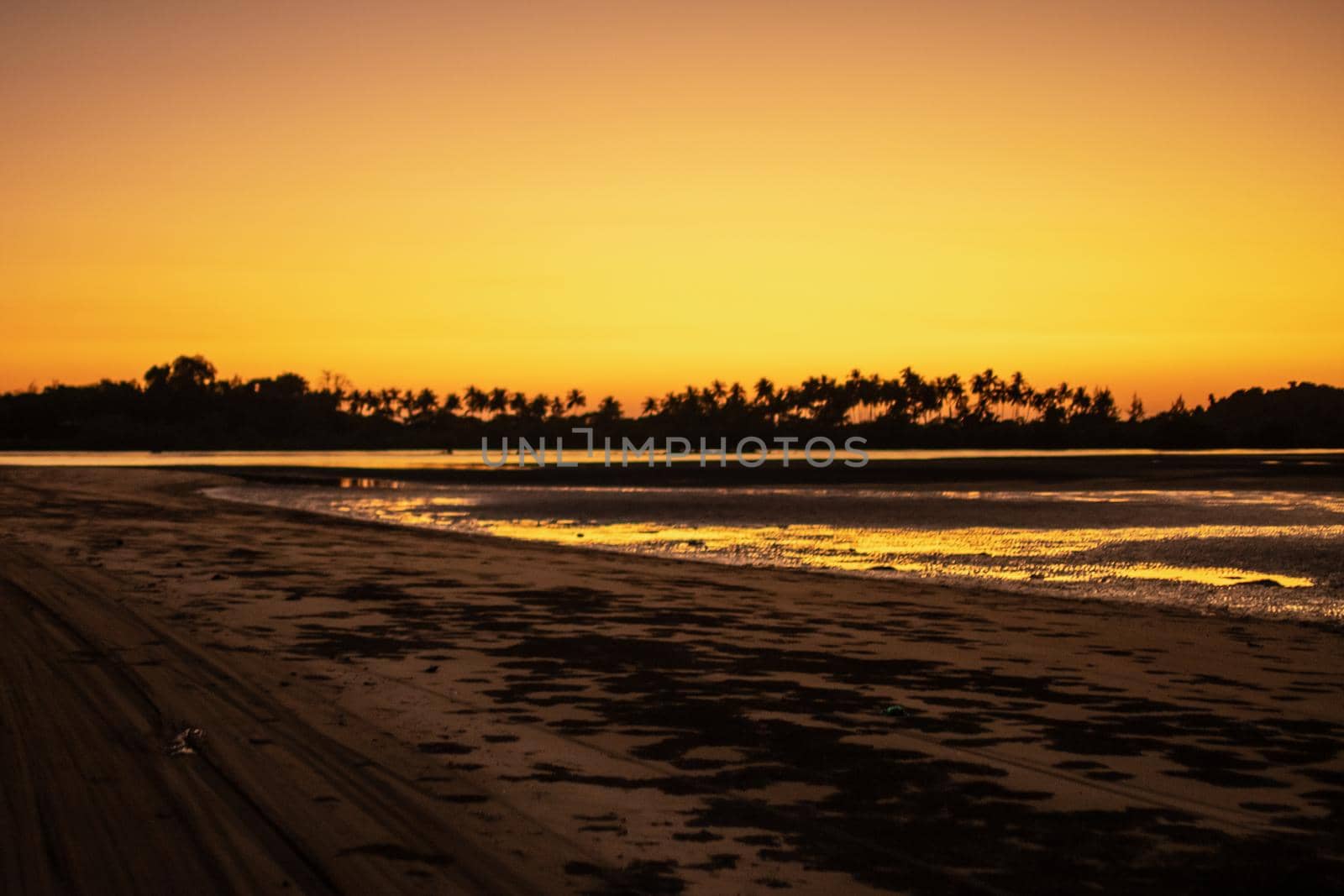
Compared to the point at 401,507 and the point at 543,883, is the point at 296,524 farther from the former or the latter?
the point at 543,883

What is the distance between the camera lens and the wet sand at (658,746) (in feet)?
19.8

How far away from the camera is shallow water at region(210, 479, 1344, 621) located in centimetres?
2017

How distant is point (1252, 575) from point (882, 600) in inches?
322

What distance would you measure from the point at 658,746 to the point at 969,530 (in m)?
24.0

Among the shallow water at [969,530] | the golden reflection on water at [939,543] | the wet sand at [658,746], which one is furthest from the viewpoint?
the golden reflection on water at [939,543]

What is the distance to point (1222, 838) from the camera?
6480 millimetres

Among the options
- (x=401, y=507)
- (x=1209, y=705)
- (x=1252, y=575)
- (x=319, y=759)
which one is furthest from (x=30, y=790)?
(x=401, y=507)

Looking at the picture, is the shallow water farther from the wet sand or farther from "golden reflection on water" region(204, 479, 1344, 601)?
the wet sand

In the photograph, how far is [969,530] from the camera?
31.2 meters

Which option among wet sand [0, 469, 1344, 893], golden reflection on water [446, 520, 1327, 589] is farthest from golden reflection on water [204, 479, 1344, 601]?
wet sand [0, 469, 1344, 893]

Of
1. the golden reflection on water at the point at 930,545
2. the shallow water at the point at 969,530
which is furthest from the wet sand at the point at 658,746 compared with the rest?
the golden reflection on water at the point at 930,545

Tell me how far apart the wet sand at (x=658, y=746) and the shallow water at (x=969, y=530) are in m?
3.93

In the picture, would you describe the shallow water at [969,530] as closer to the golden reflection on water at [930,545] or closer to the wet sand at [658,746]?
the golden reflection on water at [930,545]

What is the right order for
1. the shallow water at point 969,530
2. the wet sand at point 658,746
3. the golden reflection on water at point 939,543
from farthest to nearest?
the golden reflection on water at point 939,543
the shallow water at point 969,530
the wet sand at point 658,746
